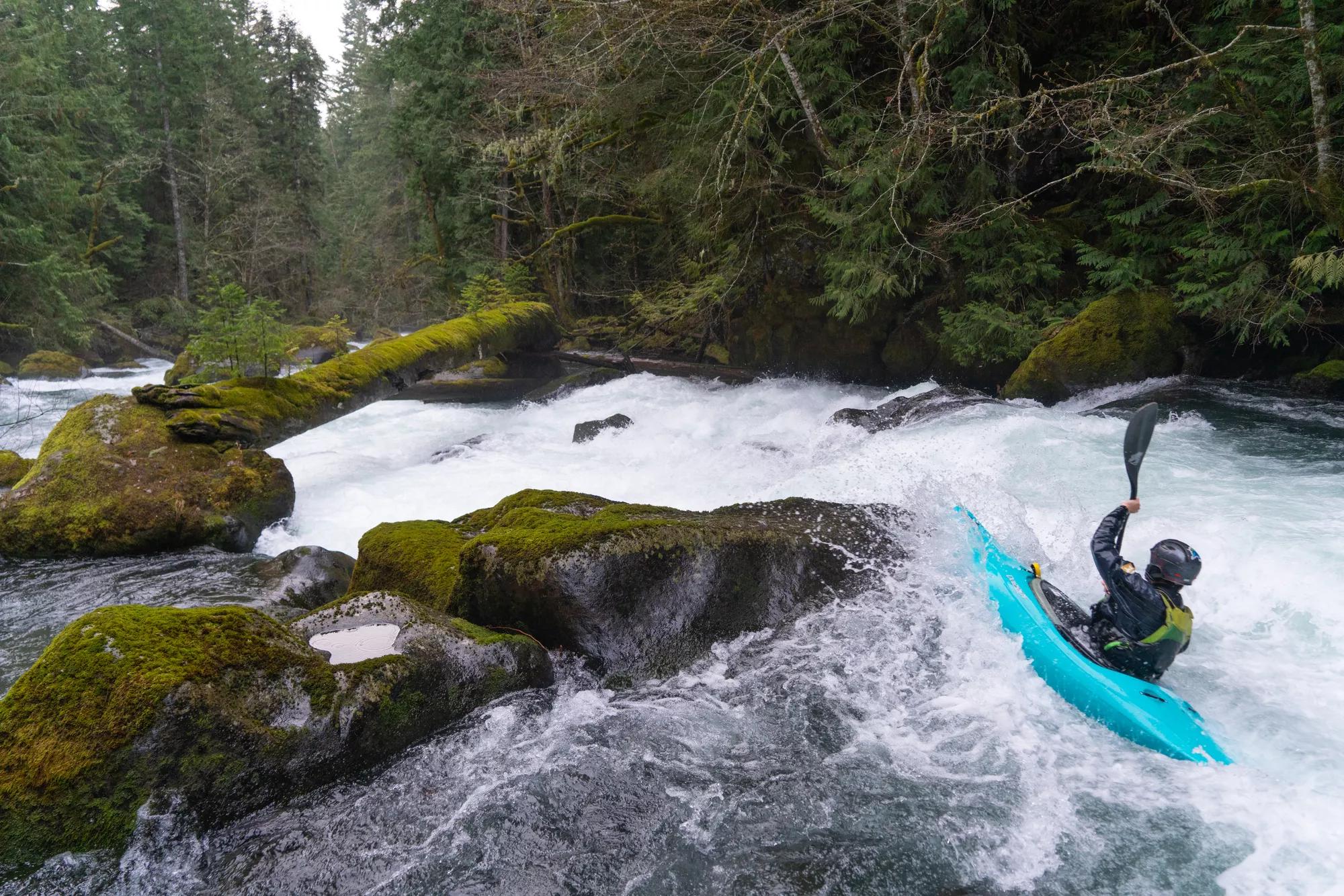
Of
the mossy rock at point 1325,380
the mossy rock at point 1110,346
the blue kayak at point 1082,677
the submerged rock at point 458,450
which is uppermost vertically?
the mossy rock at point 1110,346

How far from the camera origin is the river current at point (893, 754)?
9.39 feet

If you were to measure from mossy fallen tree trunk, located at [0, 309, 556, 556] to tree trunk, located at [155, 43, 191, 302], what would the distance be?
21281mm

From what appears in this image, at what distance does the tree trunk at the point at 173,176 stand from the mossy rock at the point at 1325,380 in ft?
97.7

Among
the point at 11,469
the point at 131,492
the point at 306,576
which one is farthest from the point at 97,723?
the point at 11,469

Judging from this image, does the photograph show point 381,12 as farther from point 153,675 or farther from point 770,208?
point 153,675

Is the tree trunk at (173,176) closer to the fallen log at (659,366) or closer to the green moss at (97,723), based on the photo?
the fallen log at (659,366)

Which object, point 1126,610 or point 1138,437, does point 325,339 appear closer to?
point 1138,437

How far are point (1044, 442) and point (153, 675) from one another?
7.63m

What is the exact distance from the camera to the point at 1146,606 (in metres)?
3.89

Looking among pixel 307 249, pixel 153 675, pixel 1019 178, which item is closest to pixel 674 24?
pixel 1019 178

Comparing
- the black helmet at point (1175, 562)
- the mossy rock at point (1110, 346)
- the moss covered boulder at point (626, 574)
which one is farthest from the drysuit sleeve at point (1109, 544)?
the mossy rock at point (1110, 346)

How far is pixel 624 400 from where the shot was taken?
13.4m

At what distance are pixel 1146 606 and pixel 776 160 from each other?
370 inches

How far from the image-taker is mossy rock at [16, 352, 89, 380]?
18406 mm
